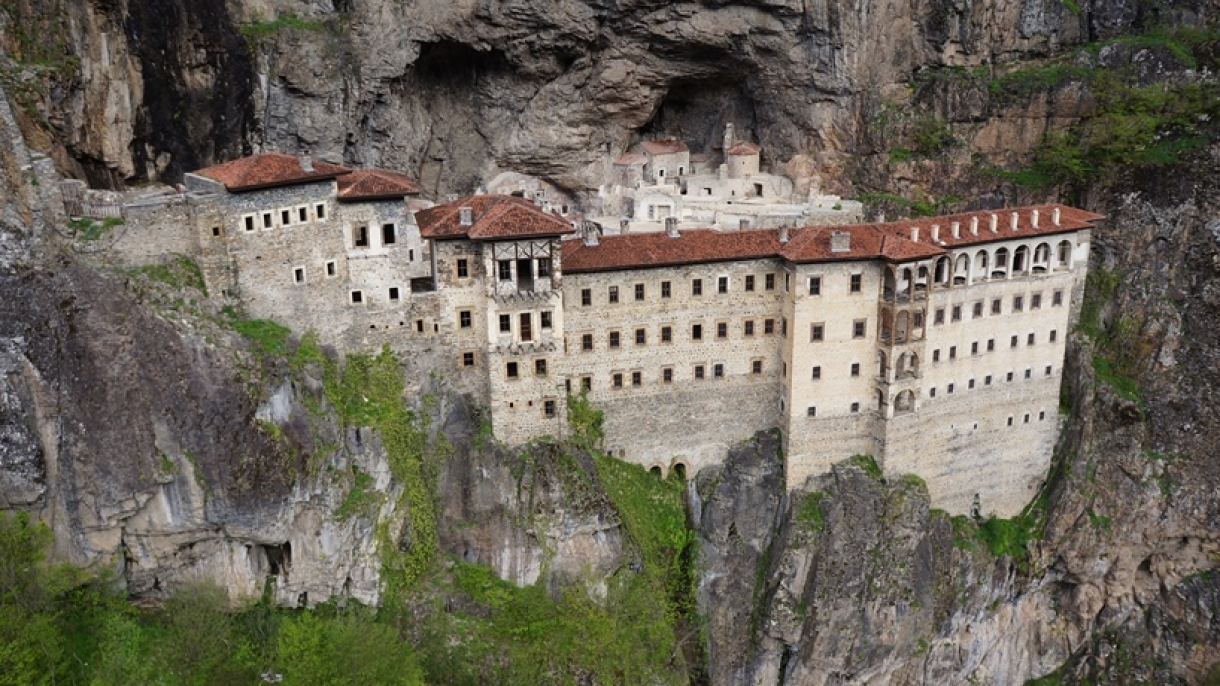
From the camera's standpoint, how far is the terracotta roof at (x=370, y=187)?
38.9 meters

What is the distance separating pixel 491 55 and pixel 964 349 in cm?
2774

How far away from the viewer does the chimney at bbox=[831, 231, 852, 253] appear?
41.8 m

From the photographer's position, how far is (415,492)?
40562 mm

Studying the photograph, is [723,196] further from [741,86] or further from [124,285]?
[124,285]

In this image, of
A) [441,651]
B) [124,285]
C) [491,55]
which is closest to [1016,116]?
[491,55]

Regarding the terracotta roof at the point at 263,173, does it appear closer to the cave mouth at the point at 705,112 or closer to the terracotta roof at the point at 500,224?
the terracotta roof at the point at 500,224

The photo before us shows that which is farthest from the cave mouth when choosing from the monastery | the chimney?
the chimney

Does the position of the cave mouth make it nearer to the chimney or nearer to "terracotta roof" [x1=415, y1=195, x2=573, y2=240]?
the chimney

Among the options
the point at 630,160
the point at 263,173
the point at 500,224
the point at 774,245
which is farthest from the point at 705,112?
the point at 263,173

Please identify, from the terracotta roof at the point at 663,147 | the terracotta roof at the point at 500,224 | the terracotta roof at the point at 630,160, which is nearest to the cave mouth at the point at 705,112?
the terracotta roof at the point at 663,147

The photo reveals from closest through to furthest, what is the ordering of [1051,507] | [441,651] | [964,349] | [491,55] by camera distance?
[441,651] < [964,349] < [1051,507] < [491,55]

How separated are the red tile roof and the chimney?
0.14 m

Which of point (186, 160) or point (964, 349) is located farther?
point (964, 349)

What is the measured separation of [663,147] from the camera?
57.8 meters
